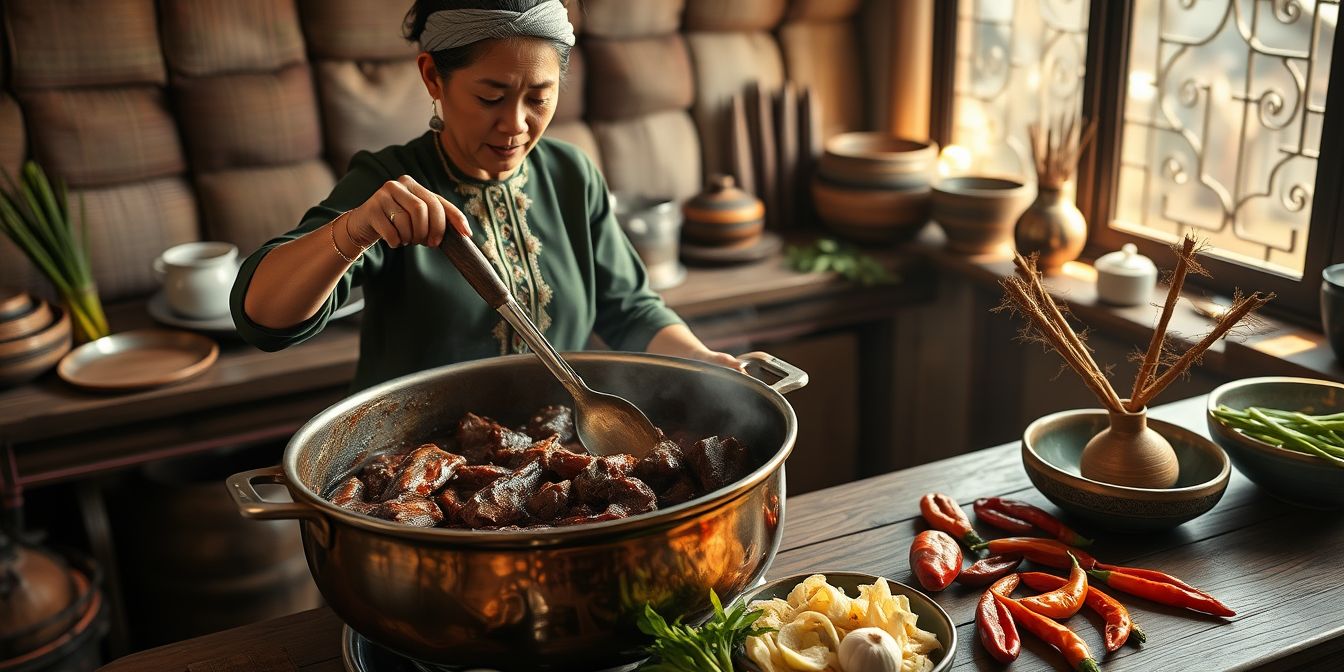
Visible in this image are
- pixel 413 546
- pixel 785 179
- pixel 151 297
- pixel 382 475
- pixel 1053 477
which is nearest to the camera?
pixel 413 546

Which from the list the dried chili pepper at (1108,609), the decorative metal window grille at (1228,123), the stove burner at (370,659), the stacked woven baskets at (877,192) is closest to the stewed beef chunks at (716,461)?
the stove burner at (370,659)

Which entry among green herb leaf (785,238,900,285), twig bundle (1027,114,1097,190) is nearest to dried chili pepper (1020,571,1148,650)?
twig bundle (1027,114,1097,190)

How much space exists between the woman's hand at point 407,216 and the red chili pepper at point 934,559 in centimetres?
80

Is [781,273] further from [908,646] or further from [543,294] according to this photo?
[908,646]

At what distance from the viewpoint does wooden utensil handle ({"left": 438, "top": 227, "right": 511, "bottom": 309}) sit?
5.28 feet

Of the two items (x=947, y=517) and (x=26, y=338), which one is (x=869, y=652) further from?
(x=26, y=338)

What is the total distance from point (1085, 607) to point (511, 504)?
2.60 ft

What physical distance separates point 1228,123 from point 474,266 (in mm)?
2221

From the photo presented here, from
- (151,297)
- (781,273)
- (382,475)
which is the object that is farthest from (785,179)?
(382,475)

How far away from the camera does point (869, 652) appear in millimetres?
1293

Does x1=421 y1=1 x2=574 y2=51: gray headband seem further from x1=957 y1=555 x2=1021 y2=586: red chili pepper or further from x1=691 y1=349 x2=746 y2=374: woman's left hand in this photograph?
x1=957 y1=555 x2=1021 y2=586: red chili pepper

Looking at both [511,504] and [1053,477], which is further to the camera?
[1053,477]

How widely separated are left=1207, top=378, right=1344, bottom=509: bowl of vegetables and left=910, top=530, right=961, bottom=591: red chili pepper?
514 mm

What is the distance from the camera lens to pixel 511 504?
1.45 meters
